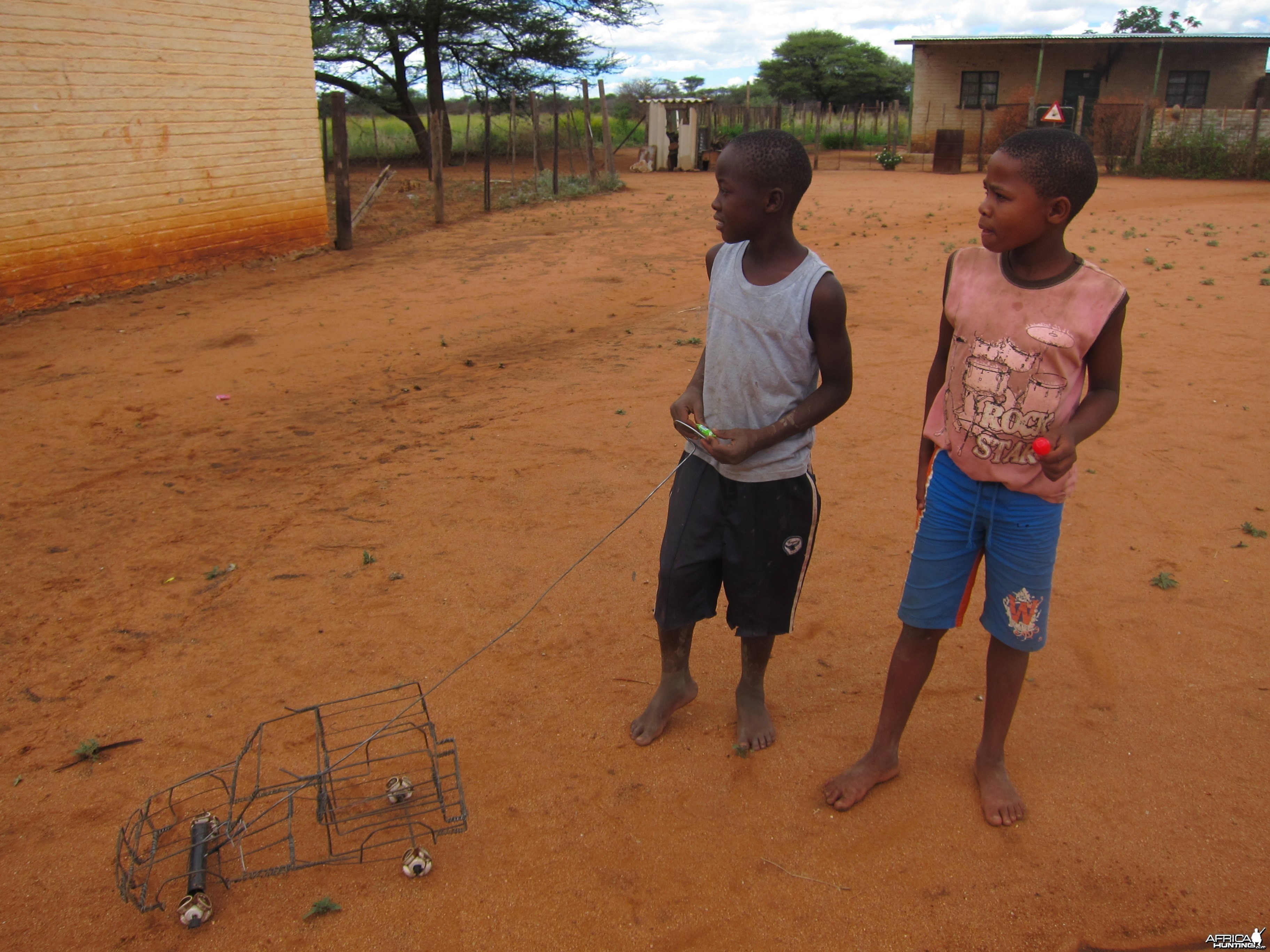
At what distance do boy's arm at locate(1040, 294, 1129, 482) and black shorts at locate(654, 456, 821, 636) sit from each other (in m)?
0.63

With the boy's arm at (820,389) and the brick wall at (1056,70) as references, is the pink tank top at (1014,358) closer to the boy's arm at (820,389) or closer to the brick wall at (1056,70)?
the boy's arm at (820,389)

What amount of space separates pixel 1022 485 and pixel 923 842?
0.95 m

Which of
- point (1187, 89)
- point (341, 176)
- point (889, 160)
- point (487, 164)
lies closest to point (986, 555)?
point (341, 176)

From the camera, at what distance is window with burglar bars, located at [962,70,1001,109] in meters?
27.0

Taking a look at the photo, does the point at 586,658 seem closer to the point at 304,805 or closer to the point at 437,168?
the point at 304,805

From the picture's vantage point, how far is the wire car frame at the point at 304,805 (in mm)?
2158

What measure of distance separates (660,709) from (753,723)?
28cm

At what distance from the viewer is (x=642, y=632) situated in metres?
3.24

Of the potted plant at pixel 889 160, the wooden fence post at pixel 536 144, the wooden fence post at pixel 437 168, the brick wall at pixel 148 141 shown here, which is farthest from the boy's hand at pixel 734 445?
the potted plant at pixel 889 160

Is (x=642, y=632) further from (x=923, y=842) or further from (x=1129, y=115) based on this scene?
(x=1129, y=115)

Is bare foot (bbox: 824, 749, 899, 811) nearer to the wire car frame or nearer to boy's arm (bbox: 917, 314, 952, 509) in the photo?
boy's arm (bbox: 917, 314, 952, 509)

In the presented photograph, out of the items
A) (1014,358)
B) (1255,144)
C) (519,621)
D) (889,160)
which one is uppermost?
(1255,144)

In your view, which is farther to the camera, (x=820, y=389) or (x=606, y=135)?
(x=606, y=135)

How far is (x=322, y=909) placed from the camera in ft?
6.80
